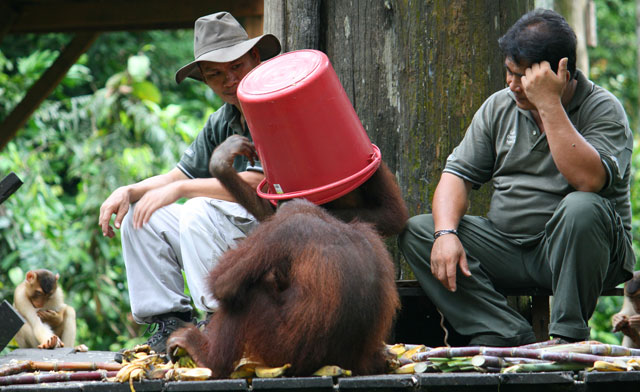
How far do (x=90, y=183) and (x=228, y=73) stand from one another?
5122 millimetres

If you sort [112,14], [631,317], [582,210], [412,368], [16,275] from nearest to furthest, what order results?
[412,368] → [582,210] → [631,317] → [112,14] → [16,275]

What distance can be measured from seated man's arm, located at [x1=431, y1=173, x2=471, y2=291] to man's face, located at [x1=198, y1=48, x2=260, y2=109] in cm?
114

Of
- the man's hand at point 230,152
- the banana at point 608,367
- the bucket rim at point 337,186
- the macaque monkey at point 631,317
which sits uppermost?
the man's hand at point 230,152

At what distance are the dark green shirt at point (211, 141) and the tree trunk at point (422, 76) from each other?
0.72 m

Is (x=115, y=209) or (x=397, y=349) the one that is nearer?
(x=397, y=349)

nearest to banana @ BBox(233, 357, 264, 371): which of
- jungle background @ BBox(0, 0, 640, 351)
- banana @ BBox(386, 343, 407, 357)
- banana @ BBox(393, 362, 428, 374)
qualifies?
banana @ BBox(393, 362, 428, 374)

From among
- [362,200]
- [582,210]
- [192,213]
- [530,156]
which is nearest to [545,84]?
[530,156]

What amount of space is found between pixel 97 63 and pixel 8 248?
17.4 feet

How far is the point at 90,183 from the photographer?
885cm

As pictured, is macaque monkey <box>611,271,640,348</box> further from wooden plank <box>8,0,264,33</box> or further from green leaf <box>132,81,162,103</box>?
green leaf <box>132,81,162,103</box>

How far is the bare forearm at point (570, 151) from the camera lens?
349 centimetres

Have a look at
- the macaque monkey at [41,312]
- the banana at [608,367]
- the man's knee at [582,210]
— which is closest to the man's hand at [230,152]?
the man's knee at [582,210]

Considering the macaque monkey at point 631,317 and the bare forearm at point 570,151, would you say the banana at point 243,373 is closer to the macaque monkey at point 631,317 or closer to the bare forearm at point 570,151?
the bare forearm at point 570,151

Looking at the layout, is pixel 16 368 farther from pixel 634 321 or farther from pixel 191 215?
pixel 634 321
